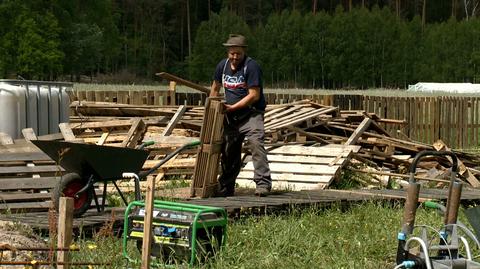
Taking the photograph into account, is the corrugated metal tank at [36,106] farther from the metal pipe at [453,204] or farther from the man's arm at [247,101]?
the metal pipe at [453,204]

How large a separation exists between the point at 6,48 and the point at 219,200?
2161 inches

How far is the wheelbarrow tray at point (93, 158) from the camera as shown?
27.6 ft

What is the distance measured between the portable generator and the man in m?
3.34

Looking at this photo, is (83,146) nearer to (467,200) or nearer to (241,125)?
(241,125)

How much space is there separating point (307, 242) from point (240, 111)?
9.44ft

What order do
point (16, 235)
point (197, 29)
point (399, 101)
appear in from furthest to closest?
point (197, 29) → point (399, 101) → point (16, 235)

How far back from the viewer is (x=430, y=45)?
277ft

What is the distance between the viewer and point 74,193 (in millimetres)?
8945

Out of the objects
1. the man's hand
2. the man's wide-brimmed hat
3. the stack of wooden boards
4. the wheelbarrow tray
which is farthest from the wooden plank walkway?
the stack of wooden boards

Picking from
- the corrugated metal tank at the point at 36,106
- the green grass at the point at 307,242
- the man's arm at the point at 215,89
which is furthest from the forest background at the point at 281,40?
the green grass at the point at 307,242

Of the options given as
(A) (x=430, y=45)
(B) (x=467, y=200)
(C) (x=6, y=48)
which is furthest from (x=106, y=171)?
(A) (x=430, y=45)

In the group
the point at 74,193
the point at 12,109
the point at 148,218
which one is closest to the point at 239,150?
the point at 74,193

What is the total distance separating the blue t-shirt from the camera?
10.5m

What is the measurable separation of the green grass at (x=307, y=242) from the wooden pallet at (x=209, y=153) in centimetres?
113
